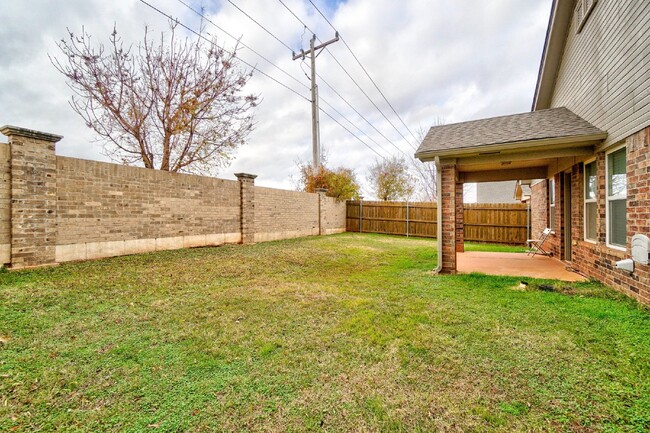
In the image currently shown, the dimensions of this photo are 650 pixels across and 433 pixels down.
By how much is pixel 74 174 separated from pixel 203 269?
129 inches

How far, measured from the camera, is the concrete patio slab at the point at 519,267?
18.2 ft

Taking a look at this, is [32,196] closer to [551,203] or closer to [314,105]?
[314,105]

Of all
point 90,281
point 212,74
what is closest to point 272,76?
point 212,74

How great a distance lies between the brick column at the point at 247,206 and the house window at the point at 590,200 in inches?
355

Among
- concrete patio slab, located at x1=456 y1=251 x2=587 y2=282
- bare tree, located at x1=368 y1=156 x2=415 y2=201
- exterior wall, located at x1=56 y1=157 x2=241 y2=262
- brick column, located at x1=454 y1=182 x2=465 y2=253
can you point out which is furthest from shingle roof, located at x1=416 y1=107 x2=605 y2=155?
bare tree, located at x1=368 y1=156 x2=415 y2=201

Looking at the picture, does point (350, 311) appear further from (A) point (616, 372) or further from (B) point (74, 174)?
(B) point (74, 174)

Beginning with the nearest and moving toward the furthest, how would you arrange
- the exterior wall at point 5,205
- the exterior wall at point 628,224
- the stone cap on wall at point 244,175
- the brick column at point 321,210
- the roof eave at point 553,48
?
the exterior wall at point 628,224
the exterior wall at point 5,205
the roof eave at point 553,48
the stone cap on wall at point 244,175
the brick column at point 321,210

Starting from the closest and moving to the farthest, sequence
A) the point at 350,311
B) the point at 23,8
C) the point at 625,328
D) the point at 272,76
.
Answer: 1. the point at 625,328
2. the point at 350,311
3. the point at 23,8
4. the point at 272,76

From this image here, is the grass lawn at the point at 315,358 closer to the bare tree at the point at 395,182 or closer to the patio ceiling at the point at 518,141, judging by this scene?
the patio ceiling at the point at 518,141

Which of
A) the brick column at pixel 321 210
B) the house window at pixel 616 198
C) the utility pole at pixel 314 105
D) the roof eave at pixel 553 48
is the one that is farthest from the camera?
the utility pole at pixel 314 105

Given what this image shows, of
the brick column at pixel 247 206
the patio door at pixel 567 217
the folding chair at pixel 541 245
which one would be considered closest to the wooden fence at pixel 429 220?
the folding chair at pixel 541 245

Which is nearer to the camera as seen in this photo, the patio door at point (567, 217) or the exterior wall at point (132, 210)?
the exterior wall at point (132, 210)

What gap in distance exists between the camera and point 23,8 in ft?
20.5

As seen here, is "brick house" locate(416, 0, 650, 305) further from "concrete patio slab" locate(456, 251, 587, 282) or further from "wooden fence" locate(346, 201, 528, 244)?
"wooden fence" locate(346, 201, 528, 244)
